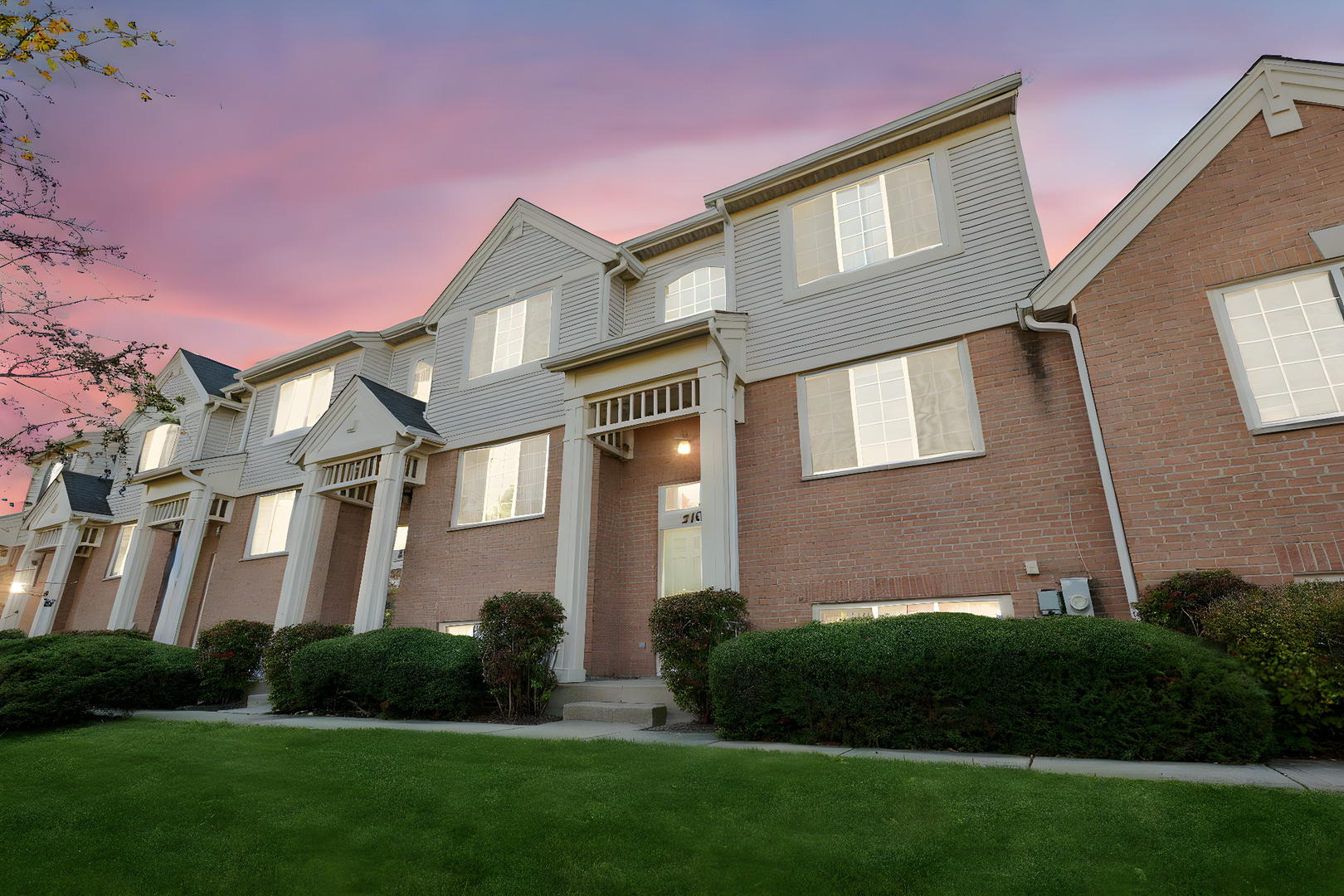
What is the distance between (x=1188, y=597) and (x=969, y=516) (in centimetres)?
234

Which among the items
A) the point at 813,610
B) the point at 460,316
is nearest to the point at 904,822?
the point at 813,610

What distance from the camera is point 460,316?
14.4 metres

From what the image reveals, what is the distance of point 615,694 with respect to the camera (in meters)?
8.95

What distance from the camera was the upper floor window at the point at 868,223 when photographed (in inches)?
379

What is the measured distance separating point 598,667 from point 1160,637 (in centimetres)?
781

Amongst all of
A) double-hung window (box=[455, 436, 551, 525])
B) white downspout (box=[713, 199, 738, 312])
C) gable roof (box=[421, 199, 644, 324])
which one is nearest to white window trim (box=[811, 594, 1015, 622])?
white downspout (box=[713, 199, 738, 312])

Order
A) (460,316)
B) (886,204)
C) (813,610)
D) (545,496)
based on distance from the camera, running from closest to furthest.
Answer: (813,610)
(886,204)
(545,496)
(460,316)

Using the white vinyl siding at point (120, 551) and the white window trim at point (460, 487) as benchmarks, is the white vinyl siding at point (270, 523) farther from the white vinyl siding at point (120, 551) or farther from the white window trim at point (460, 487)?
the white vinyl siding at point (120, 551)

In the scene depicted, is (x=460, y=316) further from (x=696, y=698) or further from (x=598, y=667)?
(x=696, y=698)

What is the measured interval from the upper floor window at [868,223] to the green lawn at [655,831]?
7.58m

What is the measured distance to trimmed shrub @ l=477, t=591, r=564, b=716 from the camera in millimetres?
8688

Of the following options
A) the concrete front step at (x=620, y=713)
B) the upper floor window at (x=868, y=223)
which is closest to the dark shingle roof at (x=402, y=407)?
the concrete front step at (x=620, y=713)

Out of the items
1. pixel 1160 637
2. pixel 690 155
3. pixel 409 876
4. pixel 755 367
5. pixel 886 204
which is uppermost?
pixel 690 155

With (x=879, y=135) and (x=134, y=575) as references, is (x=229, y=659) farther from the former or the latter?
(x=879, y=135)
